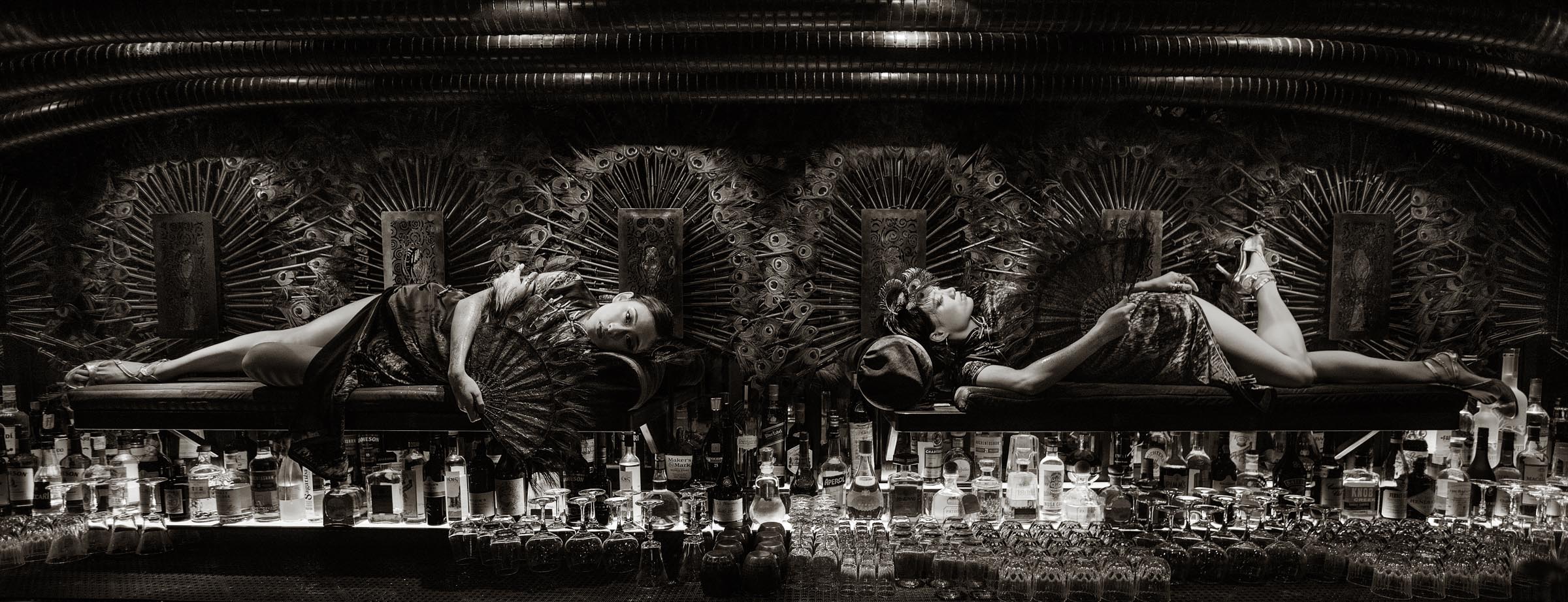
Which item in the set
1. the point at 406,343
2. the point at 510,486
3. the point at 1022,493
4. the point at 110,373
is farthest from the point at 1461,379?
the point at 110,373

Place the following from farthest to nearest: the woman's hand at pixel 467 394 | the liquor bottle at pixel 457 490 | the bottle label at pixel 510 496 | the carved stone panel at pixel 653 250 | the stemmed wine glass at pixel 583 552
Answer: the carved stone panel at pixel 653 250, the liquor bottle at pixel 457 490, the bottle label at pixel 510 496, the woman's hand at pixel 467 394, the stemmed wine glass at pixel 583 552

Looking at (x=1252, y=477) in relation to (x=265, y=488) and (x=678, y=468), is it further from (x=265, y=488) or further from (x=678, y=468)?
(x=265, y=488)

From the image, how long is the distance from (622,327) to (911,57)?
1.46m

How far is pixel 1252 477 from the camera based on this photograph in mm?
3369

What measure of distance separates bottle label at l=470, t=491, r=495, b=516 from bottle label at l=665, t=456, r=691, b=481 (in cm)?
67

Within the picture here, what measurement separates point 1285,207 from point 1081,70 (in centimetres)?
121

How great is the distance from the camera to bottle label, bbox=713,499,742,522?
2992 millimetres

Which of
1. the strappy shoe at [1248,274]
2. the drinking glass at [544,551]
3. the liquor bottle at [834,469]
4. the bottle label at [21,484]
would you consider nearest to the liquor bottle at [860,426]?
the liquor bottle at [834,469]

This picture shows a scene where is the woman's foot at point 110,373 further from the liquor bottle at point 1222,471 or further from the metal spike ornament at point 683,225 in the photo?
the liquor bottle at point 1222,471

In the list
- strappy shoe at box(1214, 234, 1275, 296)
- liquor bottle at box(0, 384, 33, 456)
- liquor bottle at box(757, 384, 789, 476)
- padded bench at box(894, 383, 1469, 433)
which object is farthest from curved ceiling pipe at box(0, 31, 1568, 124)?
liquor bottle at box(0, 384, 33, 456)

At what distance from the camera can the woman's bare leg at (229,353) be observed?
334 centimetres

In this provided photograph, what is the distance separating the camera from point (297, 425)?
3.10m

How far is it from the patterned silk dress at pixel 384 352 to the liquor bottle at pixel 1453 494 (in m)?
3.28

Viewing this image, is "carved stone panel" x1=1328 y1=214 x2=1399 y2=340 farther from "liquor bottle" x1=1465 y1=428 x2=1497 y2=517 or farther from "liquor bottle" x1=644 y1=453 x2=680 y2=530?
"liquor bottle" x1=644 y1=453 x2=680 y2=530
